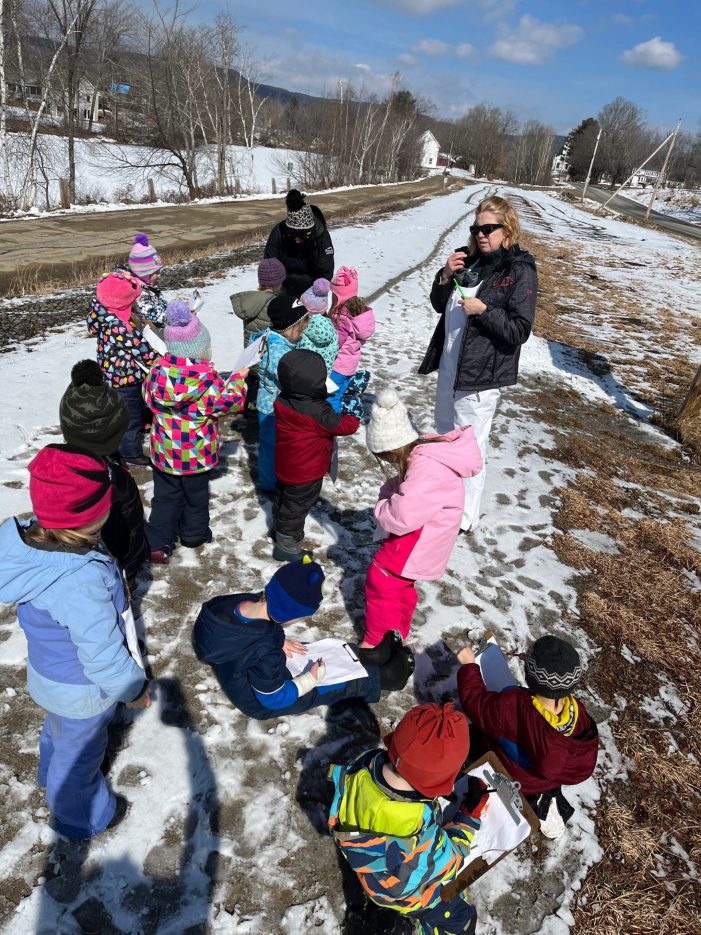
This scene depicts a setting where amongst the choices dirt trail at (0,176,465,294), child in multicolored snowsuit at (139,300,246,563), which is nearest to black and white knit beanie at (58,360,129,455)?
child in multicolored snowsuit at (139,300,246,563)

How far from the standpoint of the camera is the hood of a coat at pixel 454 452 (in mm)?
2537

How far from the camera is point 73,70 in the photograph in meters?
20.9

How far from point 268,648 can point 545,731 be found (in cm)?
115

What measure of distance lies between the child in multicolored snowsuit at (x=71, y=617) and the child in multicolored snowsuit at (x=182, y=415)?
1.19m

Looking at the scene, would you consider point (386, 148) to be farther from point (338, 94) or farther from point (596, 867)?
point (596, 867)

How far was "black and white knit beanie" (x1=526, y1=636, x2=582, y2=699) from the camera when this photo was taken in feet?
6.37

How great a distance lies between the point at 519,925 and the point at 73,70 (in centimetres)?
2866

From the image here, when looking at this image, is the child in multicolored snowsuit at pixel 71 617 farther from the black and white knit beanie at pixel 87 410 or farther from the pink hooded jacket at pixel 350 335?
the pink hooded jacket at pixel 350 335

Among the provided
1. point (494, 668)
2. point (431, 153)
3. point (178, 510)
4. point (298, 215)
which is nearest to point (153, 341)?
point (178, 510)

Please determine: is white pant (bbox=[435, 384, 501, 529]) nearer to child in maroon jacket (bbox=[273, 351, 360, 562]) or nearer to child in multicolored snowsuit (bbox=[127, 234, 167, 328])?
child in maroon jacket (bbox=[273, 351, 360, 562])

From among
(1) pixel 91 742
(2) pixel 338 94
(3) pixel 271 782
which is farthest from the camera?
(2) pixel 338 94

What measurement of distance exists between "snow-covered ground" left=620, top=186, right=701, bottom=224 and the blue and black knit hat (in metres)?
49.1

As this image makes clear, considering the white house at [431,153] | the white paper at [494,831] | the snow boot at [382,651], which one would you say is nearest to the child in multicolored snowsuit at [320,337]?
the snow boot at [382,651]

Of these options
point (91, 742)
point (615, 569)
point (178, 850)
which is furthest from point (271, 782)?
point (615, 569)
